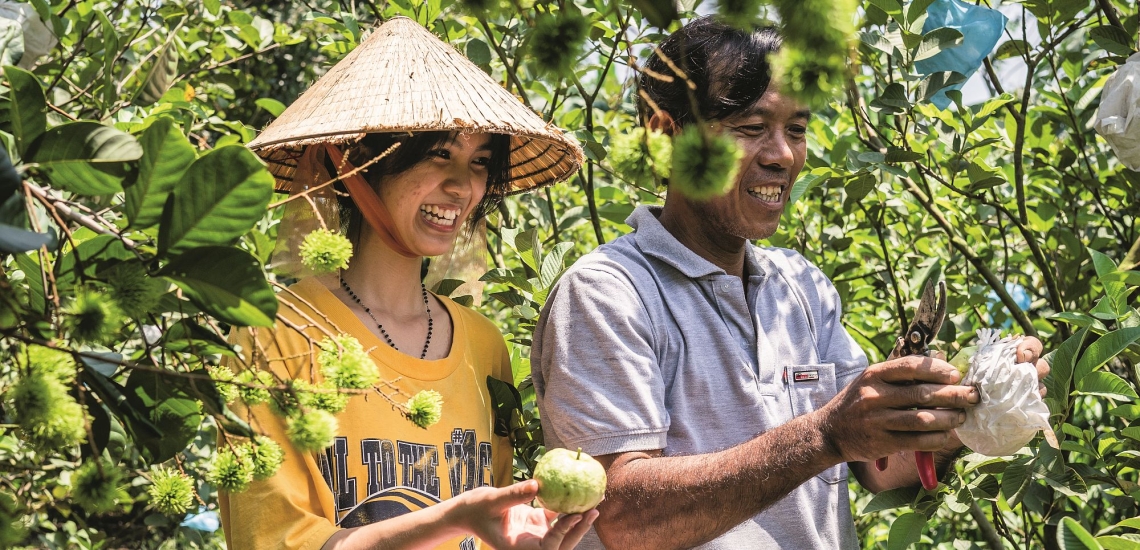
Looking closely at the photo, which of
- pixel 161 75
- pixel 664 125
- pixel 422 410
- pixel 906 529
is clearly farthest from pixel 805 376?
pixel 161 75

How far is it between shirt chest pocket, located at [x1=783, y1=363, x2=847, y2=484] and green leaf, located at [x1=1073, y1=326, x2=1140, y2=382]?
42 centimetres

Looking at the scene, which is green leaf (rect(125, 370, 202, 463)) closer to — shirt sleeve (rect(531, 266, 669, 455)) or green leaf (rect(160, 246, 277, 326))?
green leaf (rect(160, 246, 277, 326))

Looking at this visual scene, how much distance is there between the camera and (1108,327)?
197 centimetres

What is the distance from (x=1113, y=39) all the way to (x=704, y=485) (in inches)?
58.6

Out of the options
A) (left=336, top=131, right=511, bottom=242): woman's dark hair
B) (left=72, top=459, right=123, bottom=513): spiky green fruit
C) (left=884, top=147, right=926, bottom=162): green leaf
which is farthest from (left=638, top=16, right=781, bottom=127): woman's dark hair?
Result: (left=72, top=459, right=123, bottom=513): spiky green fruit

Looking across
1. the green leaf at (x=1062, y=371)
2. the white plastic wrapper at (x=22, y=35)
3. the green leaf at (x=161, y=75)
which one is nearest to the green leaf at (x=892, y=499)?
the green leaf at (x=1062, y=371)

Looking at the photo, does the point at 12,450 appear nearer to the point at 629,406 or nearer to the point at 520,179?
the point at 520,179

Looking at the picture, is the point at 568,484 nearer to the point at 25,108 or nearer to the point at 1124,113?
the point at 25,108

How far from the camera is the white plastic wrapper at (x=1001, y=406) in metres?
1.43

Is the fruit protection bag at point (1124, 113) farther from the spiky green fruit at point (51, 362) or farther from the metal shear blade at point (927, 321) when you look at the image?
the spiky green fruit at point (51, 362)

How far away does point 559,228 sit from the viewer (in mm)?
2805

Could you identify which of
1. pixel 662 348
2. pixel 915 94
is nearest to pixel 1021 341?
pixel 662 348

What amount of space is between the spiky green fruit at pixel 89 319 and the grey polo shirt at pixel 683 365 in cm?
88

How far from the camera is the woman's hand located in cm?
142
